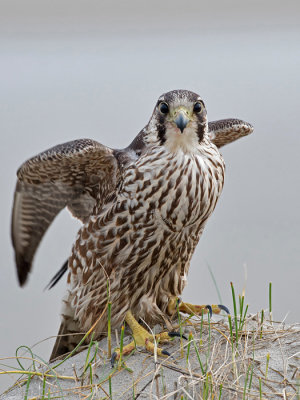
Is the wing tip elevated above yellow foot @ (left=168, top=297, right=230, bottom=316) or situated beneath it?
elevated above

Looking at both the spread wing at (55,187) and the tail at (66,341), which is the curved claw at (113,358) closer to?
the tail at (66,341)

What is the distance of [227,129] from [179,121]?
0.93m

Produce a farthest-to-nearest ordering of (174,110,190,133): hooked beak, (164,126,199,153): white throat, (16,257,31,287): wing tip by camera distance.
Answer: (16,257,31,287): wing tip
(164,126,199,153): white throat
(174,110,190,133): hooked beak

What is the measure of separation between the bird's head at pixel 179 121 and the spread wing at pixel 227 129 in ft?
2.05

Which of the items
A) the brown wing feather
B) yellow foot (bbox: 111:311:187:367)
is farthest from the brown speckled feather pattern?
the brown wing feather

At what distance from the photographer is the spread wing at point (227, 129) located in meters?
4.00

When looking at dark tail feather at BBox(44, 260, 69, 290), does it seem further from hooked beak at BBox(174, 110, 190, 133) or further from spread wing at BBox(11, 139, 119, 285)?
hooked beak at BBox(174, 110, 190, 133)

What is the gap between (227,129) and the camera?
13.1 ft

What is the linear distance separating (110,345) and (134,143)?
107 cm

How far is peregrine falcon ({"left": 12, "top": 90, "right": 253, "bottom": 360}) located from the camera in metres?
3.26

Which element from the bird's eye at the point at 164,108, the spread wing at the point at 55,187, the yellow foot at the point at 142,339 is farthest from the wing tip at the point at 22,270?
the bird's eye at the point at 164,108

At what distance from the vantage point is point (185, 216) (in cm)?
328

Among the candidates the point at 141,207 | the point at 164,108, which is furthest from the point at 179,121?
the point at 141,207

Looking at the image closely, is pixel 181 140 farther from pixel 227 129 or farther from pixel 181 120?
pixel 227 129
